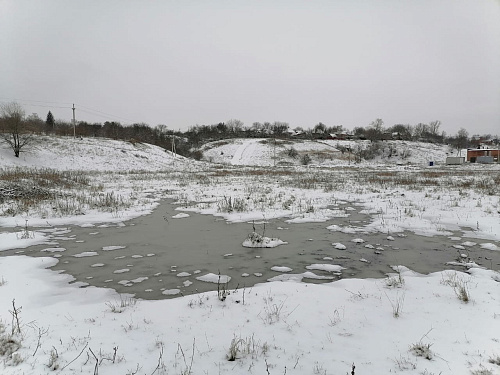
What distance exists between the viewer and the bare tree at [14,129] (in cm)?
3373

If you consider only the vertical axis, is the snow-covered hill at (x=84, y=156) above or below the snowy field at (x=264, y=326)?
above

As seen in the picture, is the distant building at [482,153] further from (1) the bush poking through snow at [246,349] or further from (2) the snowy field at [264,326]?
(1) the bush poking through snow at [246,349]

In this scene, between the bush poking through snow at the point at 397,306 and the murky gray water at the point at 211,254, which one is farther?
the murky gray water at the point at 211,254

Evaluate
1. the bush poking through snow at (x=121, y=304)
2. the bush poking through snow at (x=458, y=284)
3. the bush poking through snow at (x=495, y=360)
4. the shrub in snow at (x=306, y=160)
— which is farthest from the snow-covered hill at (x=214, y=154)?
the bush poking through snow at (x=495, y=360)

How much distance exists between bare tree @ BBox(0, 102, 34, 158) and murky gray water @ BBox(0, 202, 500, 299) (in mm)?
34111

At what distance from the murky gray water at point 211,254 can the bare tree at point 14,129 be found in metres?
34.1

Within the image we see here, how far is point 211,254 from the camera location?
21.8 feet

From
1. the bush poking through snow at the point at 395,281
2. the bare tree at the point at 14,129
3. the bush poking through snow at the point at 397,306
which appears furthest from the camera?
the bare tree at the point at 14,129

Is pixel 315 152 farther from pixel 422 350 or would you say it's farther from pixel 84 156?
pixel 422 350

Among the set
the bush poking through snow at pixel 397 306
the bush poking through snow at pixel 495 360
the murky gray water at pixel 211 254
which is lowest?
the murky gray water at pixel 211 254

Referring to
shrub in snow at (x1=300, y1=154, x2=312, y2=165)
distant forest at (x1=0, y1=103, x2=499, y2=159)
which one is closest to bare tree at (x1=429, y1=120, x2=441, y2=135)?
distant forest at (x1=0, y1=103, x2=499, y2=159)

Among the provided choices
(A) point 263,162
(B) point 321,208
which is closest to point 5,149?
(B) point 321,208

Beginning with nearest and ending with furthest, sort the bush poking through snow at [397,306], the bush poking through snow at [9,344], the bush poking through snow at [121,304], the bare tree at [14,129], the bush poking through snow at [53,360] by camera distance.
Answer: the bush poking through snow at [53,360] → the bush poking through snow at [9,344] → the bush poking through snow at [397,306] → the bush poking through snow at [121,304] → the bare tree at [14,129]

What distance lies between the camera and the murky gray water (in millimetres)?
5340
